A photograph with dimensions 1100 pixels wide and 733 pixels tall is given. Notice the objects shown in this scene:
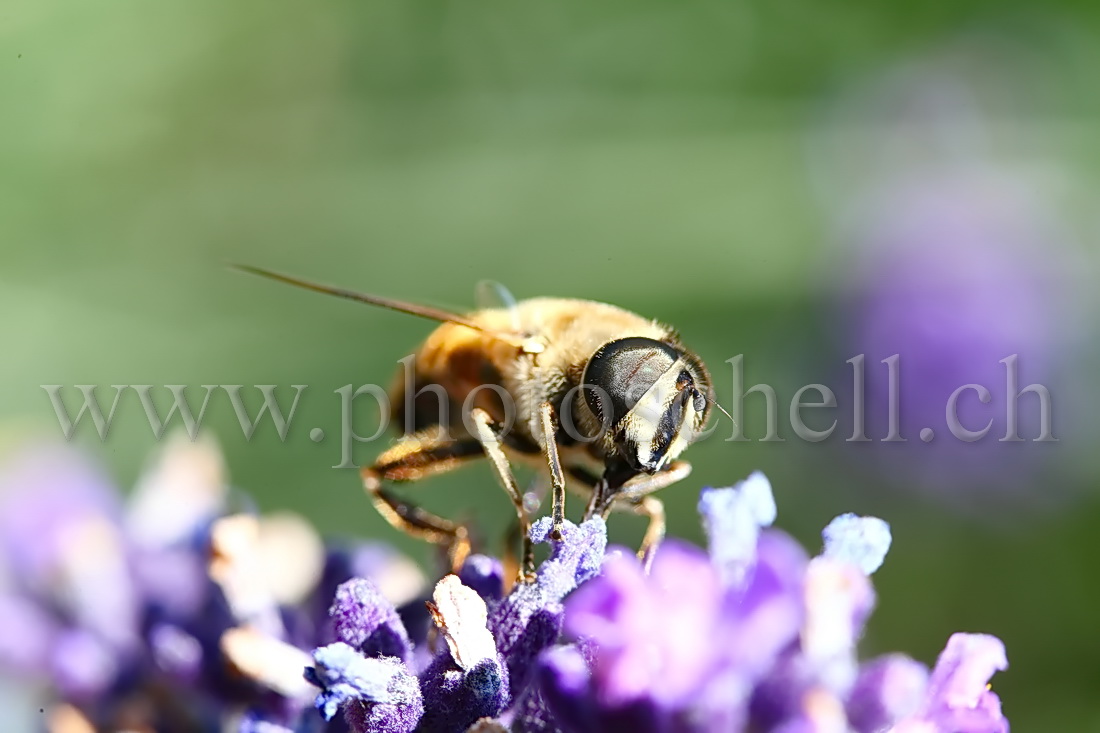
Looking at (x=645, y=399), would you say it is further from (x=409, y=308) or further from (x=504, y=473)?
(x=409, y=308)

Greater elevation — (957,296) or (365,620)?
(365,620)

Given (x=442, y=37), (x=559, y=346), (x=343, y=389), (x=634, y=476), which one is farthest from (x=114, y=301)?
(x=634, y=476)

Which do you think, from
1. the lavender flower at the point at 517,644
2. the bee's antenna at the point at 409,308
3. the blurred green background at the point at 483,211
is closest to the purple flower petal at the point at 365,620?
the lavender flower at the point at 517,644

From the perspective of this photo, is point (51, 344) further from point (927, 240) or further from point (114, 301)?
point (927, 240)

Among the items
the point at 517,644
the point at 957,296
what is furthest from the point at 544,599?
the point at 957,296

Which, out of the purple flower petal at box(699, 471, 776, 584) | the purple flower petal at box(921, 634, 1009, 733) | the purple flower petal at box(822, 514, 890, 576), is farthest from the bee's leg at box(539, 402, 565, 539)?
the purple flower petal at box(921, 634, 1009, 733)

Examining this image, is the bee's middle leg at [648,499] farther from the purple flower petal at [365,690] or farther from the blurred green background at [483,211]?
the blurred green background at [483,211]
